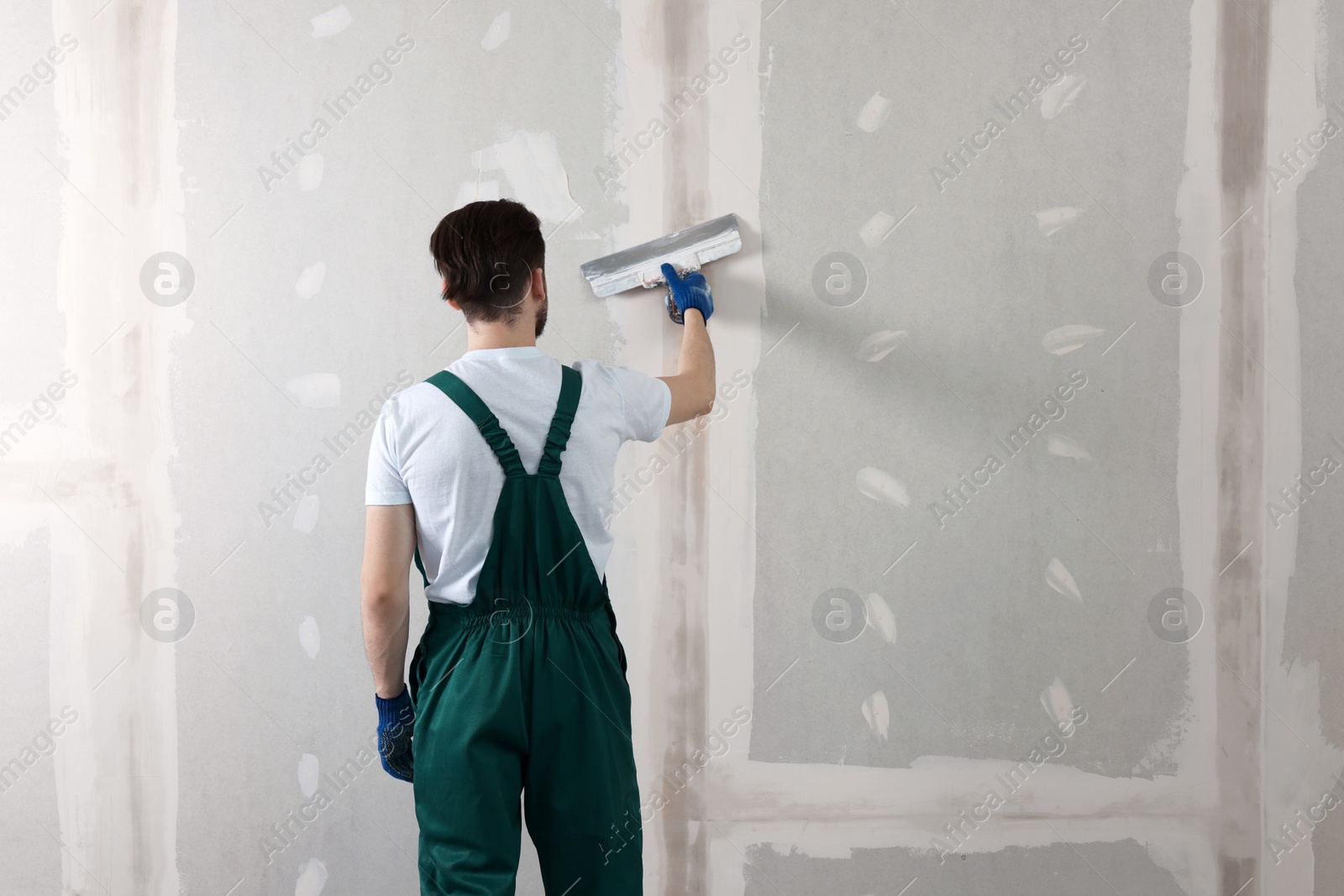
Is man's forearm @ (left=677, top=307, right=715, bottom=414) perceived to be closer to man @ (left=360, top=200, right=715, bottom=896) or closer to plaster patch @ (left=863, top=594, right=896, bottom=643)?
man @ (left=360, top=200, right=715, bottom=896)

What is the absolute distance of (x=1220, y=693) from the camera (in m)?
1.70

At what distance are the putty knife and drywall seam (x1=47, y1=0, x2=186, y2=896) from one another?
92cm

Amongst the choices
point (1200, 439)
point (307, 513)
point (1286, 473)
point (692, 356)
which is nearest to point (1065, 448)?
point (1200, 439)

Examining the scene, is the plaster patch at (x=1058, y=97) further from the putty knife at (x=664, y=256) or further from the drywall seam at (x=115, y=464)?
the drywall seam at (x=115, y=464)

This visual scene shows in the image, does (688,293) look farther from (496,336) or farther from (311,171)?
(311,171)

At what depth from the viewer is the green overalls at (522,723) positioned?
1.17 metres

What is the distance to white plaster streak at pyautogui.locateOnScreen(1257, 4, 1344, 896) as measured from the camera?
1.68 meters

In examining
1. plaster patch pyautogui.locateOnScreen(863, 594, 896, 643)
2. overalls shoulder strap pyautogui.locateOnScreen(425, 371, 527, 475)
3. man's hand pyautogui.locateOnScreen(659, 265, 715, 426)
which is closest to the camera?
overalls shoulder strap pyautogui.locateOnScreen(425, 371, 527, 475)

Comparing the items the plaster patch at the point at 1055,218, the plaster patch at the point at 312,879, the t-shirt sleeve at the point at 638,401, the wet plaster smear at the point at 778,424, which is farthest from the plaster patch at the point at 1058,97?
the plaster patch at the point at 312,879

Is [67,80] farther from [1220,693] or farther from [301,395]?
[1220,693]

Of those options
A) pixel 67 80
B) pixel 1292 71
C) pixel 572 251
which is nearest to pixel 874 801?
pixel 572 251

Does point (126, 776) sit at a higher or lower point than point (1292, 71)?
lower

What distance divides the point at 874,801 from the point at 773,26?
5.47 ft

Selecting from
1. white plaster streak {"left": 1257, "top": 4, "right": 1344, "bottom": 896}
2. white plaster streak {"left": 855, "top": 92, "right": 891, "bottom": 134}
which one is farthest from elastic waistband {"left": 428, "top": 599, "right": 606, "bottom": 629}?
white plaster streak {"left": 1257, "top": 4, "right": 1344, "bottom": 896}
